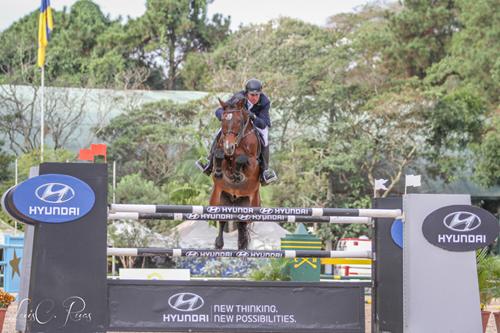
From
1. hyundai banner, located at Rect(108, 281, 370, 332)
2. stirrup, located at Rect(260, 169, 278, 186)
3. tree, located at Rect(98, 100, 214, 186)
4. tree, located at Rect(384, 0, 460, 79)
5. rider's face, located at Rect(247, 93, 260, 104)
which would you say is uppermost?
tree, located at Rect(384, 0, 460, 79)

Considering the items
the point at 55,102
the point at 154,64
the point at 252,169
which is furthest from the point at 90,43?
the point at 252,169

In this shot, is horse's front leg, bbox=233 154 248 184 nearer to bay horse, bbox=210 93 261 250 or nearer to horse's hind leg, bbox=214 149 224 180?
bay horse, bbox=210 93 261 250

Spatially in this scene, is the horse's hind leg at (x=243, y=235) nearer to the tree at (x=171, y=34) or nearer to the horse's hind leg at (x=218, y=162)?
the horse's hind leg at (x=218, y=162)

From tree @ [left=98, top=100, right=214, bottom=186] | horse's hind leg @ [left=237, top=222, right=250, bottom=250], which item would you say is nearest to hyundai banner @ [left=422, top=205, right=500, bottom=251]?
horse's hind leg @ [left=237, top=222, right=250, bottom=250]

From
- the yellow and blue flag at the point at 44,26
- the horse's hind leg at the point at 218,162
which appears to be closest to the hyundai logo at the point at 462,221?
the horse's hind leg at the point at 218,162

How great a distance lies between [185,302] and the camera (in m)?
3.35

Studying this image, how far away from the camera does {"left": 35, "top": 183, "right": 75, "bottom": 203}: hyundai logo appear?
3141 mm

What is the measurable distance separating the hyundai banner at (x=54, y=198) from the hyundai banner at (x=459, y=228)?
2.19 metres

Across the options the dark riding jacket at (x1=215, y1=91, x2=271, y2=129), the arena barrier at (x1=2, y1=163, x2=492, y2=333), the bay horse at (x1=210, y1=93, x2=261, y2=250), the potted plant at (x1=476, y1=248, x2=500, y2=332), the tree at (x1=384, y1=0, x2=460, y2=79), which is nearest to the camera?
the arena barrier at (x1=2, y1=163, x2=492, y2=333)

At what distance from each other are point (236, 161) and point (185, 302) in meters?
1.92

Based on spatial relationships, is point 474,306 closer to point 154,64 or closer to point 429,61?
point 429,61

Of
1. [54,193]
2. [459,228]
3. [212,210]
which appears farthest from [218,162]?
[459,228]

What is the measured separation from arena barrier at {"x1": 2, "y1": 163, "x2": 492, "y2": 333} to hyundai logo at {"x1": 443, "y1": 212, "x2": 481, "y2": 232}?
0.01 meters

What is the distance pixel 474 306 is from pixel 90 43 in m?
22.5
